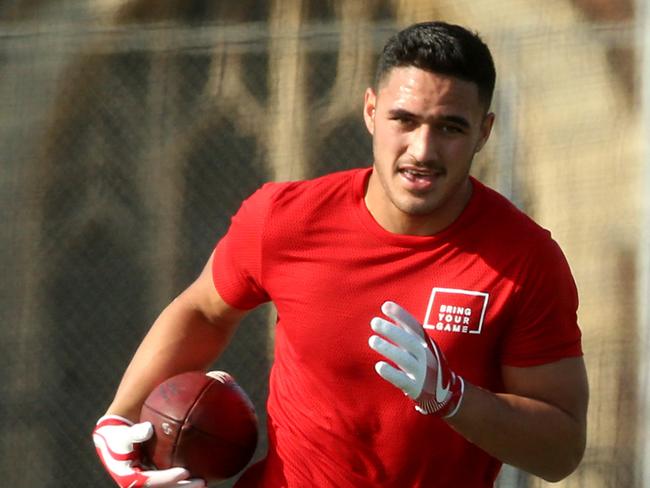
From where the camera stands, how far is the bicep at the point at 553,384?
11.0 ft

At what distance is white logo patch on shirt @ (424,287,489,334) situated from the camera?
3.36 meters

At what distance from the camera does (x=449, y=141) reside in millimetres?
3377

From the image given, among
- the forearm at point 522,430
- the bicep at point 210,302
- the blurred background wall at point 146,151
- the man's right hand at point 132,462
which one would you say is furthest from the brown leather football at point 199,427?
the blurred background wall at point 146,151

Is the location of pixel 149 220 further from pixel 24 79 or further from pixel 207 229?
pixel 24 79

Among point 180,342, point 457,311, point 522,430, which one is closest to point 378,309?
point 457,311

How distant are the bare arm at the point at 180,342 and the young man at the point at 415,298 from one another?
15 centimetres

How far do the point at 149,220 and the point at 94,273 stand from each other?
12.9 inches

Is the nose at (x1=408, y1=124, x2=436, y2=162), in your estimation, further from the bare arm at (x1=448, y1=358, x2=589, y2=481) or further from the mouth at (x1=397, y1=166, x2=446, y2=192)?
the bare arm at (x1=448, y1=358, x2=589, y2=481)

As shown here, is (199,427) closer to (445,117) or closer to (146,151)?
(445,117)

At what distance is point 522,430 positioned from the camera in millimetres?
3270

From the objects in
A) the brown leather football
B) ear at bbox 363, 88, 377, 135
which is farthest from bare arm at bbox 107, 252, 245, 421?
ear at bbox 363, 88, 377, 135

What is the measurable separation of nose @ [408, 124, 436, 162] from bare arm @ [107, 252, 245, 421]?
2.52 feet

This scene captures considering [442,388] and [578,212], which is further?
[578,212]

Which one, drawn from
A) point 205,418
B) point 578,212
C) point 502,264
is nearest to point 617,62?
point 578,212
